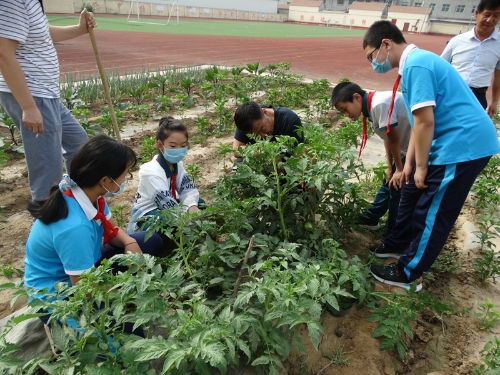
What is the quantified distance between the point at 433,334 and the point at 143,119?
4730mm

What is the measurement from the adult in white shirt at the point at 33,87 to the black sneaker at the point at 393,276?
240 centimetres

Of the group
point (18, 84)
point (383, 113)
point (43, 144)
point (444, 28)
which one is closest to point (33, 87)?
point (18, 84)

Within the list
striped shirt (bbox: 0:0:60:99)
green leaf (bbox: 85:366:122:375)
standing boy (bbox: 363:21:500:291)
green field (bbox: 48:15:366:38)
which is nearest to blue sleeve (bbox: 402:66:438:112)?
standing boy (bbox: 363:21:500:291)

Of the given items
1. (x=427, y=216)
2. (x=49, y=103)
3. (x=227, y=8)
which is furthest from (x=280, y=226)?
(x=227, y=8)

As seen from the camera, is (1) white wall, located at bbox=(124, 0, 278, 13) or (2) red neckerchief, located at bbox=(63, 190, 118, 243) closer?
(2) red neckerchief, located at bbox=(63, 190, 118, 243)

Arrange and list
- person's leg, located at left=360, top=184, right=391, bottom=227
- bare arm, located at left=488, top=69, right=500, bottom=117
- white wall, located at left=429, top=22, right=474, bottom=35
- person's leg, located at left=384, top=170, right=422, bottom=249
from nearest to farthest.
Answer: person's leg, located at left=384, top=170, right=422, bottom=249, person's leg, located at left=360, top=184, right=391, bottom=227, bare arm, located at left=488, top=69, right=500, bottom=117, white wall, located at left=429, top=22, right=474, bottom=35

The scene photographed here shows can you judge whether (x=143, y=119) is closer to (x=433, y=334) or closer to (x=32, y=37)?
(x=32, y=37)

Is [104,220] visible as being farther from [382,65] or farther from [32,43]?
[382,65]

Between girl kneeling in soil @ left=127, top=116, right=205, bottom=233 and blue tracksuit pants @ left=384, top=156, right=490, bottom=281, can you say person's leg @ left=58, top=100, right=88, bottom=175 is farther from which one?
blue tracksuit pants @ left=384, top=156, right=490, bottom=281

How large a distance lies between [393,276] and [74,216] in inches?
80.3

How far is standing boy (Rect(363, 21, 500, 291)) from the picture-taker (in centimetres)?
200

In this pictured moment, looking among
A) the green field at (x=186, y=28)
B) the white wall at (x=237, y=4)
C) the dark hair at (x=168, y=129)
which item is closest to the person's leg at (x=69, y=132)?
the dark hair at (x=168, y=129)

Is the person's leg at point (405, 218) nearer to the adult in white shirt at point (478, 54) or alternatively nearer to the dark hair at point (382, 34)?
the dark hair at point (382, 34)

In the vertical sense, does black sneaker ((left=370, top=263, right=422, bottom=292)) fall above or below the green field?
above
